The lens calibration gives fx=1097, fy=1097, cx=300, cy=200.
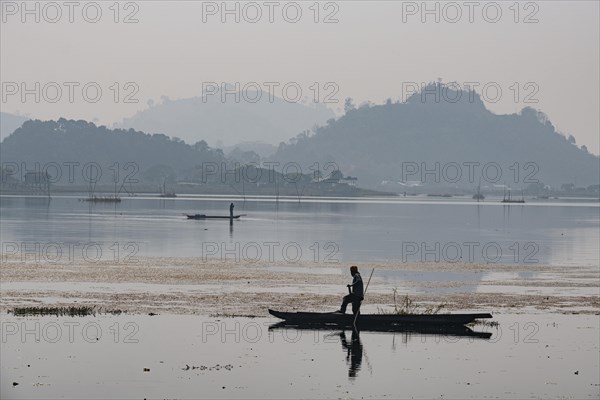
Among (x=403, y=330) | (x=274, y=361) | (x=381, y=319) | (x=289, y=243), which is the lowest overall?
(x=274, y=361)

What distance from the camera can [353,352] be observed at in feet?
107

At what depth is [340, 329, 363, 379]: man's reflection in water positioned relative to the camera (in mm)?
30181

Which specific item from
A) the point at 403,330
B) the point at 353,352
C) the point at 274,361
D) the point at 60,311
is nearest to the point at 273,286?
the point at 60,311

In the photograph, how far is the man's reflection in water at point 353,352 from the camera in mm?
30181

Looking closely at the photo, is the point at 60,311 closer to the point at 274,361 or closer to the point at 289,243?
the point at 274,361

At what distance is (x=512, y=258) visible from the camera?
79.7 meters

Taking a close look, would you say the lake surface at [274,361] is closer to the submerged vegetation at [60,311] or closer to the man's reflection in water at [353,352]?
the man's reflection in water at [353,352]

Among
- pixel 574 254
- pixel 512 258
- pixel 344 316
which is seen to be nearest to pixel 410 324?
pixel 344 316

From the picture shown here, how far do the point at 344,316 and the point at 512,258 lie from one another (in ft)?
147

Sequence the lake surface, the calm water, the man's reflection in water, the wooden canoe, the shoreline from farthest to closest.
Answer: the calm water < the shoreline < the wooden canoe < the man's reflection in water < the lake surface

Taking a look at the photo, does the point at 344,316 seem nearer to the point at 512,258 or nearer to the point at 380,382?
the point at 380,382

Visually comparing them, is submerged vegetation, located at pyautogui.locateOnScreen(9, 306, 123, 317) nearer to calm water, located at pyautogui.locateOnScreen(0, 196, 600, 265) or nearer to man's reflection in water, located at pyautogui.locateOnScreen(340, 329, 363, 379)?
man's reflection in water, located at pyautogui.locateOnScreen(340, 329, 363, 379)

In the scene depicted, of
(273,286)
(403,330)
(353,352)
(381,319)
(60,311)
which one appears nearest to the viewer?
(353,352)

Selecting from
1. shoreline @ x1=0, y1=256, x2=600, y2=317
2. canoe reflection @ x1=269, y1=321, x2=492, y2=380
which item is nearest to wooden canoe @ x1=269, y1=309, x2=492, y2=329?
canoe reflection @ x1=269, y1=321, x2=492, y2=380
